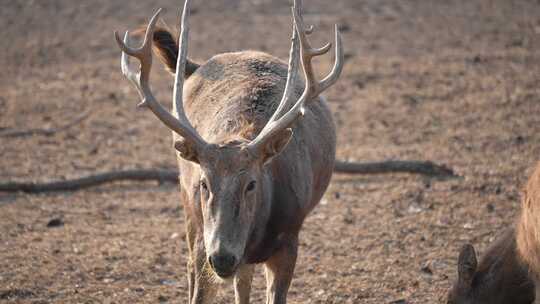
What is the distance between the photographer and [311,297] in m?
7.45

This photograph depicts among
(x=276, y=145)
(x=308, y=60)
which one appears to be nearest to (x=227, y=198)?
(x=276, y=145)

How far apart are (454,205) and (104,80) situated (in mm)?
7376

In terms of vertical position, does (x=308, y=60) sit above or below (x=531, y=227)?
above

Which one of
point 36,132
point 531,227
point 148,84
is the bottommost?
point 36,132

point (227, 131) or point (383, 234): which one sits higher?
point (227, 131)

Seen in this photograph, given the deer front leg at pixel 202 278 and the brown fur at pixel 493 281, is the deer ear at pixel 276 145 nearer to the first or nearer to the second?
the deer front leg at pixel 202 278

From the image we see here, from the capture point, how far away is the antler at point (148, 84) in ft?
19.3

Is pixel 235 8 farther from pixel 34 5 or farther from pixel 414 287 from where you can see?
pixel 414 287

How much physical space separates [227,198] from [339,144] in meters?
6.00

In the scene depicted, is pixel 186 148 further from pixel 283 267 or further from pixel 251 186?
pixel 283 267

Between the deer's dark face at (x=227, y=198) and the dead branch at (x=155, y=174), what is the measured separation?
4421 millimetres

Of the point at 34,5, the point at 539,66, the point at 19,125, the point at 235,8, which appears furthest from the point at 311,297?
the point at 34,5

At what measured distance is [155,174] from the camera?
10266 millimetres

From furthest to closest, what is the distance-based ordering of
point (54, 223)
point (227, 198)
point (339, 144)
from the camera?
point (339, 144) < point (54, 223) < point (227, 198)
